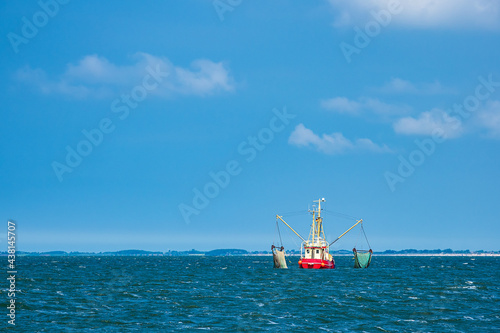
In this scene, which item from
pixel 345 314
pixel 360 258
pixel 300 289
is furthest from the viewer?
pixel 360 258

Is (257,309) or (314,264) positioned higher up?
(314,264)

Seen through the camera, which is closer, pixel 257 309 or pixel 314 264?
pixel 257 309

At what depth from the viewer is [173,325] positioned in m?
39.9

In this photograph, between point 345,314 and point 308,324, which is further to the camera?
point 345,314

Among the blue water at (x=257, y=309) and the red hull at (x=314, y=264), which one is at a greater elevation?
the red hull at (x=314, y=264)

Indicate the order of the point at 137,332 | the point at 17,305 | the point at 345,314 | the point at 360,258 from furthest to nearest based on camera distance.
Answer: the point at 360,258
the point at 17,305
the point at 345,314
the point at 137,332

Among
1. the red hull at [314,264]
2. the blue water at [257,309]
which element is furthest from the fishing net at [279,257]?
the blue water at [257,309]

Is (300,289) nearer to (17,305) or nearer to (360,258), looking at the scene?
(17,305)

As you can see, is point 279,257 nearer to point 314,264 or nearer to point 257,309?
point 314,264

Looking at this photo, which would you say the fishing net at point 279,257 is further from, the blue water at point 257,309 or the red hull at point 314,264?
the blue water at point 257,309

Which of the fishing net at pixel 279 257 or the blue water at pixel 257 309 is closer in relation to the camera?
the blue water at pixel 257 309

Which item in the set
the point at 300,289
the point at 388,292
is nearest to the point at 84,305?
the point at 300,289

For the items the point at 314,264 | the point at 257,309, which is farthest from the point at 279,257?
the point at 257,309

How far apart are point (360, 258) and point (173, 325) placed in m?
101
